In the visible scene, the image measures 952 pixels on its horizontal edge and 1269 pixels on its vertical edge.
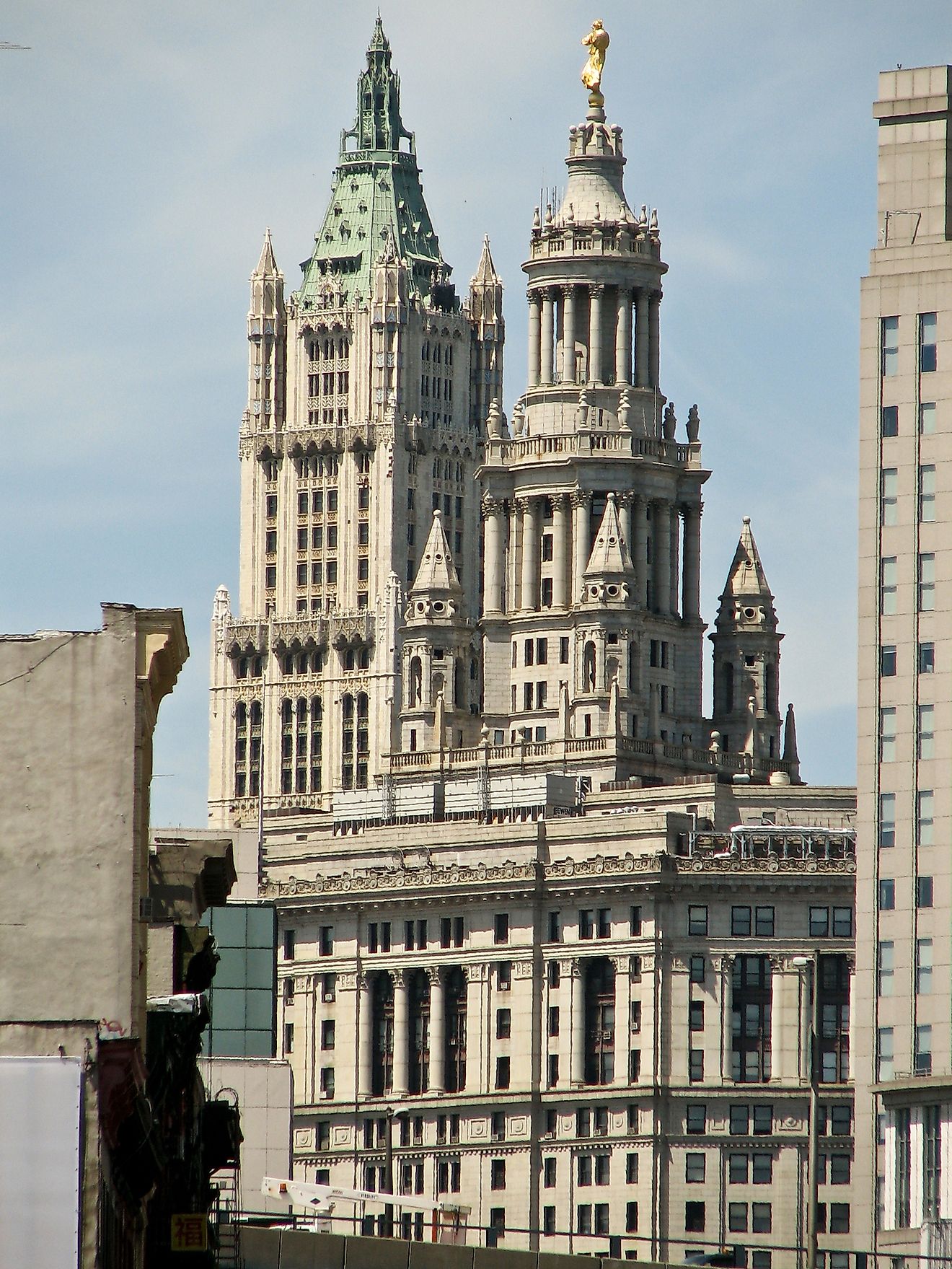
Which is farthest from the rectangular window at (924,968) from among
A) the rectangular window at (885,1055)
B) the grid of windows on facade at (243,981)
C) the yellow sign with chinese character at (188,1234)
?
the yellow sign with chinese character at (188,1234)

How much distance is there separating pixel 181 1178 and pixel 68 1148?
3097 cm

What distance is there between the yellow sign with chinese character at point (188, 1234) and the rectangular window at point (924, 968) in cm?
9763

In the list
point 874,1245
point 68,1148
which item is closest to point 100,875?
point 68,1148

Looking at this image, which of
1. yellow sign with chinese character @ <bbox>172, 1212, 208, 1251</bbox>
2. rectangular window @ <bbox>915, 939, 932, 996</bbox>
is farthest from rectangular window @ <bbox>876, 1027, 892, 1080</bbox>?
yellow sign with chinese character @ <bbox>172, 1212, 208, 1251</bbox>

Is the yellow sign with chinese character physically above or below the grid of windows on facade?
below

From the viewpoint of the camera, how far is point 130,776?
8750cm

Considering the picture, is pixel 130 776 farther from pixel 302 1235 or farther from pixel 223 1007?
pixel 223 1007

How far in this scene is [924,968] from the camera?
7825 inches

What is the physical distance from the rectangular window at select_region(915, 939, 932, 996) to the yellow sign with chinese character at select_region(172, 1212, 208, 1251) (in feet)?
320

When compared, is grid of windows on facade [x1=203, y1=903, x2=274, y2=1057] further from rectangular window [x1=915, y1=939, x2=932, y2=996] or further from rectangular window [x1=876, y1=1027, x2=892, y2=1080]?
rectangular window [x1=915, y1=939, x2=932, y2=996]

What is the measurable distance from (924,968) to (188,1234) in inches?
3878

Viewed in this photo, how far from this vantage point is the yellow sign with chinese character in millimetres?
104500

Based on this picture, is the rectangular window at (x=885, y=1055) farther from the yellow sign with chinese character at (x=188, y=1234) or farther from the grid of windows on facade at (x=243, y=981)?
the yellow sign with chinese character at (x=188, y=1234)

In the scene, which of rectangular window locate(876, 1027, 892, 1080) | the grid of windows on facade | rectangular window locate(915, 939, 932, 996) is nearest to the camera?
the grid of windows on facade
